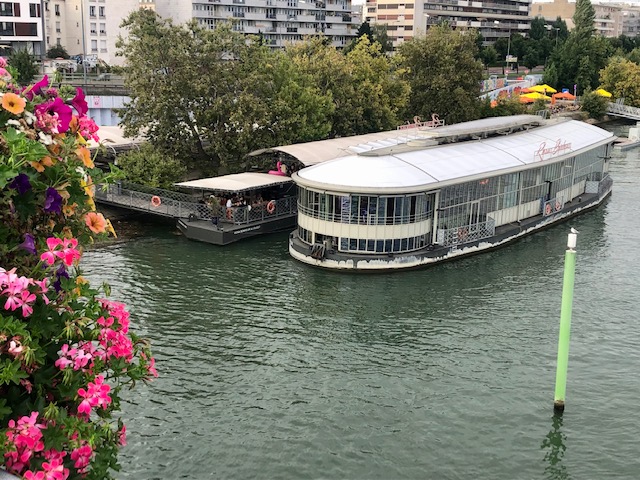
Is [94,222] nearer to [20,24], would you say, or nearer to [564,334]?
[564,334]

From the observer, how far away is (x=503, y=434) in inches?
792

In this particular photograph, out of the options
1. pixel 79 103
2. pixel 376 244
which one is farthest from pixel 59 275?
pixel 376 244

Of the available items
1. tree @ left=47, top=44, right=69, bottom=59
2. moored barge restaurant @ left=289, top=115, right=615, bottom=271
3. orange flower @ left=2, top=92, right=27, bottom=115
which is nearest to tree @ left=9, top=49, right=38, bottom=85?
tree @ left=47, top=44, right=69, bottom=59

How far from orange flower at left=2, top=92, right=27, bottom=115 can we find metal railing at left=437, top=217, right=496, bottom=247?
29.3 meters

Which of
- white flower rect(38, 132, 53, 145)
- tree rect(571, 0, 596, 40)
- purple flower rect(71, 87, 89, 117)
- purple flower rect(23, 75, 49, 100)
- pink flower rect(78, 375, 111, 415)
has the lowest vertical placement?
pink flower rect(78, 375, 111, 415)

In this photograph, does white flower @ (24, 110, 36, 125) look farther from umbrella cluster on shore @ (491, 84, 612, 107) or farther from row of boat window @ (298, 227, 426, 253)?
umbrella cluster on shore @ (491, 84, 612, 107)

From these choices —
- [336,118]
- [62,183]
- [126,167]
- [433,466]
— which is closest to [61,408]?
[62,183]

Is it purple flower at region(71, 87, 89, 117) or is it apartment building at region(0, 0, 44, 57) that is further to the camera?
apartment building at region(0, 0, 44, 57)

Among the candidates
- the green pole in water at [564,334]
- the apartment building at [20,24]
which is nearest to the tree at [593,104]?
the apartment building at [20,24]

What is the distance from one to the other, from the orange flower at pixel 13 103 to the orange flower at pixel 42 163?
0.56m

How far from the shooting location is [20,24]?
96.1 m

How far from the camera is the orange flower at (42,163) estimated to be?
8266 mm

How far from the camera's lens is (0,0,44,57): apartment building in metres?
94.8

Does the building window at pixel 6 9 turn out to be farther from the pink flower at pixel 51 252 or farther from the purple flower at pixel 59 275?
the pink flower at pixel 51 252
